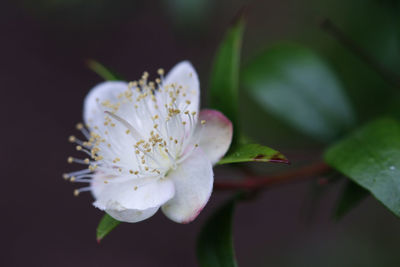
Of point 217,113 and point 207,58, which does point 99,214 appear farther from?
point 217,113

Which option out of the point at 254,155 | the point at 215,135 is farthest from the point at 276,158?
the point at 215,135

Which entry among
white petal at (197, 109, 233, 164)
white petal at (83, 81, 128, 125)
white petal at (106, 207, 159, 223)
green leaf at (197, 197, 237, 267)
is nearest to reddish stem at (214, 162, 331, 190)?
green leaf at (197, 197, 237, 267)

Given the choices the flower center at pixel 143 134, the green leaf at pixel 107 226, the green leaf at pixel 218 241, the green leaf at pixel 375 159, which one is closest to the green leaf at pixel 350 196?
the green leaf at pixel 375 159

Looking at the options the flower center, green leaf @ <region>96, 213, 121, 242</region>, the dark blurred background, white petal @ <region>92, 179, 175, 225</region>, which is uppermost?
the flower center

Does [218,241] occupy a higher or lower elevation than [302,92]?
lower

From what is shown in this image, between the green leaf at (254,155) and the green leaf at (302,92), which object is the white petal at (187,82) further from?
the green leaf at (302,92)

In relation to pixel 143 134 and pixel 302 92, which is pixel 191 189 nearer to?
pixel 143 134

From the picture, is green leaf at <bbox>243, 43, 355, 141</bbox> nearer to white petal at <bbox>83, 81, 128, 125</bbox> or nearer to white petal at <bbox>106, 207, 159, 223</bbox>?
white petal at <bbox>83, 81, 128, 125</bbox>

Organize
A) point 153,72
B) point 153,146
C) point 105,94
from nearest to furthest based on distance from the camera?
point 153,146
point 105,94
point 153,72
